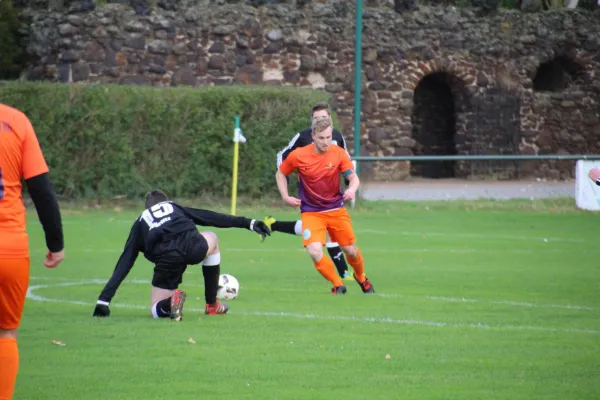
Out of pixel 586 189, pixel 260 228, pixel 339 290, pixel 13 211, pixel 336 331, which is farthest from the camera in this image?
pixel 586 189

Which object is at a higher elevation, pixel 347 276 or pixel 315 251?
pixel 315 251

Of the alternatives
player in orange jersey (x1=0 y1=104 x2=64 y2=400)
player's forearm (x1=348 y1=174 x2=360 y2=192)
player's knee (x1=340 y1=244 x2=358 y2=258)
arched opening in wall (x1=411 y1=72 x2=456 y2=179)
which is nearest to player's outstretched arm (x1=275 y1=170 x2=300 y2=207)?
player's forearm (x1=348 y1=174 x2=360 y2=192)

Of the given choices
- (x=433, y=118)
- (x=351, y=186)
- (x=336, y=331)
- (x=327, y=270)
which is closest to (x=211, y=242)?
(x=336, y=331)

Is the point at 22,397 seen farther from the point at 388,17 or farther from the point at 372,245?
the point at 388,17

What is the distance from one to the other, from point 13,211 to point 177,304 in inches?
176

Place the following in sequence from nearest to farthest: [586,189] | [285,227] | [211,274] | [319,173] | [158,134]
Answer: [211,274] → [319,173] → [285,227] → [586,189] → [158,134]

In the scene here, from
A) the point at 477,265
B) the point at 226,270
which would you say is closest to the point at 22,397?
the point at 226,270

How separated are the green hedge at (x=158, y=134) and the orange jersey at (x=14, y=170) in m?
18.3

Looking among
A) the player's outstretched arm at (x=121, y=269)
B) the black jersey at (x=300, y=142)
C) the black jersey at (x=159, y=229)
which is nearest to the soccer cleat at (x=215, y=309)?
the black jersey at (x=159, y=229)

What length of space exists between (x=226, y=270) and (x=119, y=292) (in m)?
2.49

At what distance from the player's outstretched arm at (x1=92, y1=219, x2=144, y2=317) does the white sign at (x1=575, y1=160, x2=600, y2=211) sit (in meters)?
14.5

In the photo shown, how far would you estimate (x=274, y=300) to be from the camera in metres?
12.5

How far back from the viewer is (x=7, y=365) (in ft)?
20.4

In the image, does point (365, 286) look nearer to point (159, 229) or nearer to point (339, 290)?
point (339, 290)
